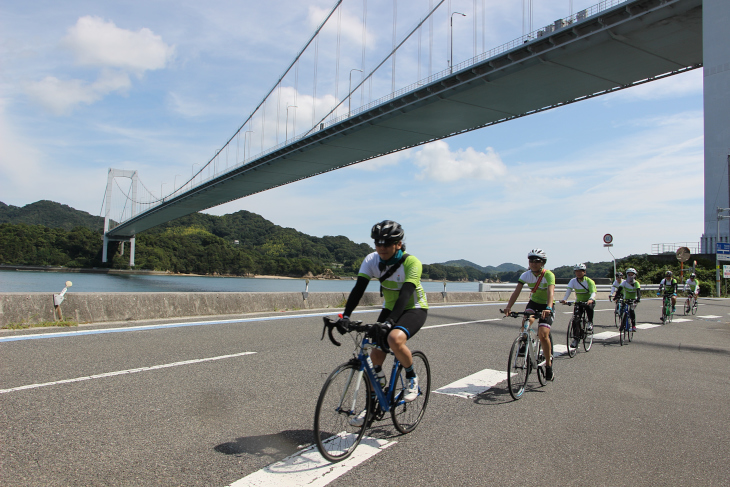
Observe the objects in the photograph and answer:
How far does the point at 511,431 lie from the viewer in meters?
4.16

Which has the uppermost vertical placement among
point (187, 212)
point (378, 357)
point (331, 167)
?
point (331, 167)

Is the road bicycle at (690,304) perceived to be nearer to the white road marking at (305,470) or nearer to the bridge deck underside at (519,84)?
the bridge deck underside at (519,84)

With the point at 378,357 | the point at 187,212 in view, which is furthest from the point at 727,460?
the point at 187,212

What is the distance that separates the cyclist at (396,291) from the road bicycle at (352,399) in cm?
7

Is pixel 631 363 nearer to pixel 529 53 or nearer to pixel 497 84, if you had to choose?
pixel 529 53

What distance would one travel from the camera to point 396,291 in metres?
3.97

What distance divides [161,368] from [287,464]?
10.3 feet

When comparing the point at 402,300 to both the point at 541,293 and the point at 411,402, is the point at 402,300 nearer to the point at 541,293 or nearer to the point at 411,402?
the point at 411,402

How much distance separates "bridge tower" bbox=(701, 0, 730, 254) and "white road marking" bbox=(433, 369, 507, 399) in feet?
76.5

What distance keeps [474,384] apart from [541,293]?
150cm

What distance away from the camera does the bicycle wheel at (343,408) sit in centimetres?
335

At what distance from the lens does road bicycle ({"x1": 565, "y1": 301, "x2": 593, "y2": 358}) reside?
821 centimetres

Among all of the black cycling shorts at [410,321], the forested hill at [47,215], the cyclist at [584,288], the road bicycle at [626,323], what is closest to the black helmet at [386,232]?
the black cycling shorts at [410,321]

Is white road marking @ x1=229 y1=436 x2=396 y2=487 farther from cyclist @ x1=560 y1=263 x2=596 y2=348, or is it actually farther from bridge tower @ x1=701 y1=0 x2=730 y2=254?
bridge tower @ x1=701 y1=0 x2=730 y2=254
